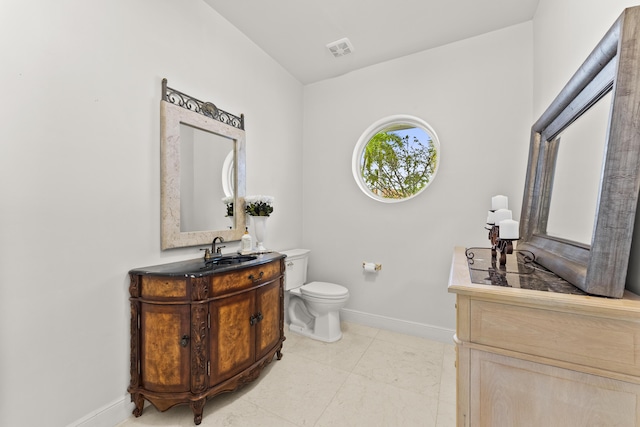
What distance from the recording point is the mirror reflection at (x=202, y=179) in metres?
1.82

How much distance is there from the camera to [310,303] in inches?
97.9

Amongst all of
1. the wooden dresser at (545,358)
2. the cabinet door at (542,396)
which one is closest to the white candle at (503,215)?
the wooden dresser at (545,358)

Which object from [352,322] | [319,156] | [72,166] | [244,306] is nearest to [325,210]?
[319,156]

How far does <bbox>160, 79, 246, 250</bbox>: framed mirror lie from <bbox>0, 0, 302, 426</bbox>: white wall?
0.23ft

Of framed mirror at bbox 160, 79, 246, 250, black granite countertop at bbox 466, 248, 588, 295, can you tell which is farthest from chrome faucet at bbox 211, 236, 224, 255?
black granite countertop at bbox 466, 248, 588, 295

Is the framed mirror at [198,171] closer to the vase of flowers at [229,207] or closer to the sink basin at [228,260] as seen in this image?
the vase of flowers at [229,207]

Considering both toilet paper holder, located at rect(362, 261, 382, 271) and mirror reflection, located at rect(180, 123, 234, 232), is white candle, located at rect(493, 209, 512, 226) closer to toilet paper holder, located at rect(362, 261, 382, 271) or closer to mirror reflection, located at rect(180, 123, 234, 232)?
toilet paper holder, located at rect(362, 261, 382, 271)

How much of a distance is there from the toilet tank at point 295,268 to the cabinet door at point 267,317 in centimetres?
50

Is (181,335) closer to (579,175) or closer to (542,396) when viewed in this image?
(542,396)

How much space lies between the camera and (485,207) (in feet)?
7.52

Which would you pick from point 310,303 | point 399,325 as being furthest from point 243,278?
point 399,325

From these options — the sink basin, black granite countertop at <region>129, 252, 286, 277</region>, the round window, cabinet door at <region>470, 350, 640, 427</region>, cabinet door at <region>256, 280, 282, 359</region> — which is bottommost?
cabinet door at <region>256, 280, 282, 359</region>

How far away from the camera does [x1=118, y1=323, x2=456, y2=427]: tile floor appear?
5.00ft

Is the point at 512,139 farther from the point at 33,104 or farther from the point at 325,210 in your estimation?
the point at 33,104
